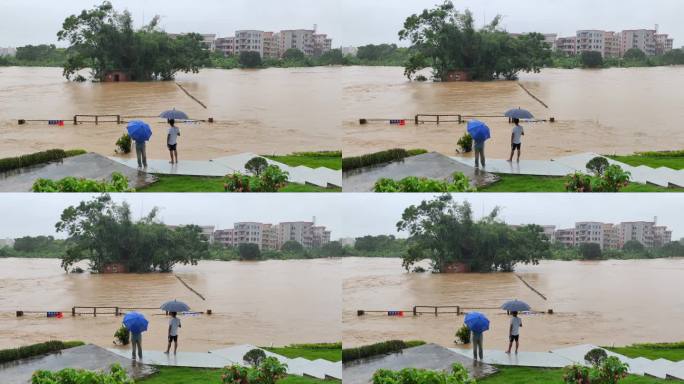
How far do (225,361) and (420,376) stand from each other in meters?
3.23

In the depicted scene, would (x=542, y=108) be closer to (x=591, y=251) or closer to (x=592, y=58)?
(x=592, y=58)

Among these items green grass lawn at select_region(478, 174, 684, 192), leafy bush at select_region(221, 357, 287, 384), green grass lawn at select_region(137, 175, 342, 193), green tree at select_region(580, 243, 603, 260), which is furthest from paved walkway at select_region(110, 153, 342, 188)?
green tree at select_region(580, 243, 603, 260)

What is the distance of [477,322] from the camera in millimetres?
19141

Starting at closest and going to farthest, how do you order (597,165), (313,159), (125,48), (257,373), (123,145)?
(257,373) < (597,165) < (123,145) < (313,159) < (125,48)

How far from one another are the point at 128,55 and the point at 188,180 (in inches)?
111

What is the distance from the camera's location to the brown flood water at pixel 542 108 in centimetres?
2019

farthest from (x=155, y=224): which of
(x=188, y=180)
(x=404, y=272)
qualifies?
(x=404, y=272)

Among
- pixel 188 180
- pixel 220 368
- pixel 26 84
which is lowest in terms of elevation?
pixel 220 368

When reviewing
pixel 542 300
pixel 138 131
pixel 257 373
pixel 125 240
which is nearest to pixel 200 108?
pixel 138 131

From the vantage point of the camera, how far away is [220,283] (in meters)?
20.5

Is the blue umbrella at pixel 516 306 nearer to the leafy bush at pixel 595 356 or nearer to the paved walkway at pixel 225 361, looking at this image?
the leafy bush at pixel 595 356

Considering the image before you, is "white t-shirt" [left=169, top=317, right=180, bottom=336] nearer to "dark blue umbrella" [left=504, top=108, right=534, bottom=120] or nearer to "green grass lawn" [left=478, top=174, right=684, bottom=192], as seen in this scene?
"green grass lawn" [left=478, top=174, right=684, bottom=192]

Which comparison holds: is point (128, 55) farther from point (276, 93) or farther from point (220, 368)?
point (220, 368)

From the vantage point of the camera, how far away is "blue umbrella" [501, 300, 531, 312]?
19297mm
